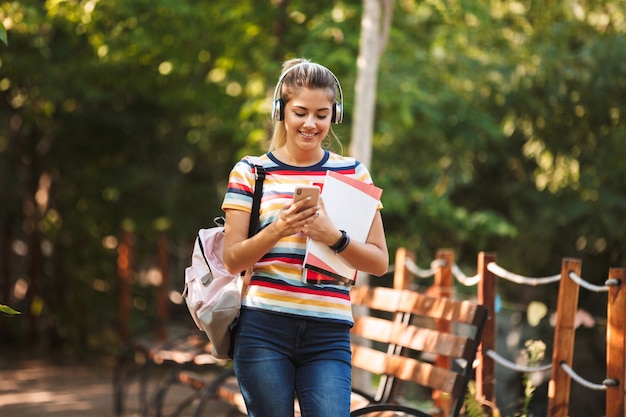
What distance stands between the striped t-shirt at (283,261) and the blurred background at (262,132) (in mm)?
3948

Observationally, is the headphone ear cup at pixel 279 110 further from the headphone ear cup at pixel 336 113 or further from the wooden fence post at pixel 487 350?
the wooden fence post at pixel 487 350

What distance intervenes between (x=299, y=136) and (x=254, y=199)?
0.23m

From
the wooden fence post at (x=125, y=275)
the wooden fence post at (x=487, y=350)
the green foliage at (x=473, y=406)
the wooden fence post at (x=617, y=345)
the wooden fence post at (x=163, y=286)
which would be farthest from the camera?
the wooden fence post at (x=125, y=275)

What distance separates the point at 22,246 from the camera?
14.3m

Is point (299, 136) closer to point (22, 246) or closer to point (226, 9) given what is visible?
point (226, 9)

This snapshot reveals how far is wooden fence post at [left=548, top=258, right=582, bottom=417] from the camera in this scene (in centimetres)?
434

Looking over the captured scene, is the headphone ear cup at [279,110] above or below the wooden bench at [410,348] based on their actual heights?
above

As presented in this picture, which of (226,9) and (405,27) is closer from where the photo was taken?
(226,9)

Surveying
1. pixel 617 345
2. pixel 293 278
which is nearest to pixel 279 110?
pixel 293 278

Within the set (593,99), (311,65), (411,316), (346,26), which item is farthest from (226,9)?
(311,65)

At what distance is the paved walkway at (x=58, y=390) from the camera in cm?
856

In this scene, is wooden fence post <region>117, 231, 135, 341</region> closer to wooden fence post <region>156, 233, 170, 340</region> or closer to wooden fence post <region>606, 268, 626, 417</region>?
wooden fence post <region>156, 233, 170, 340</region>

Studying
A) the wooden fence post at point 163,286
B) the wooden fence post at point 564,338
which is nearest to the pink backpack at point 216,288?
the wooden fence post at point 564,338

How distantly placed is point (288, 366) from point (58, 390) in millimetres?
7488
